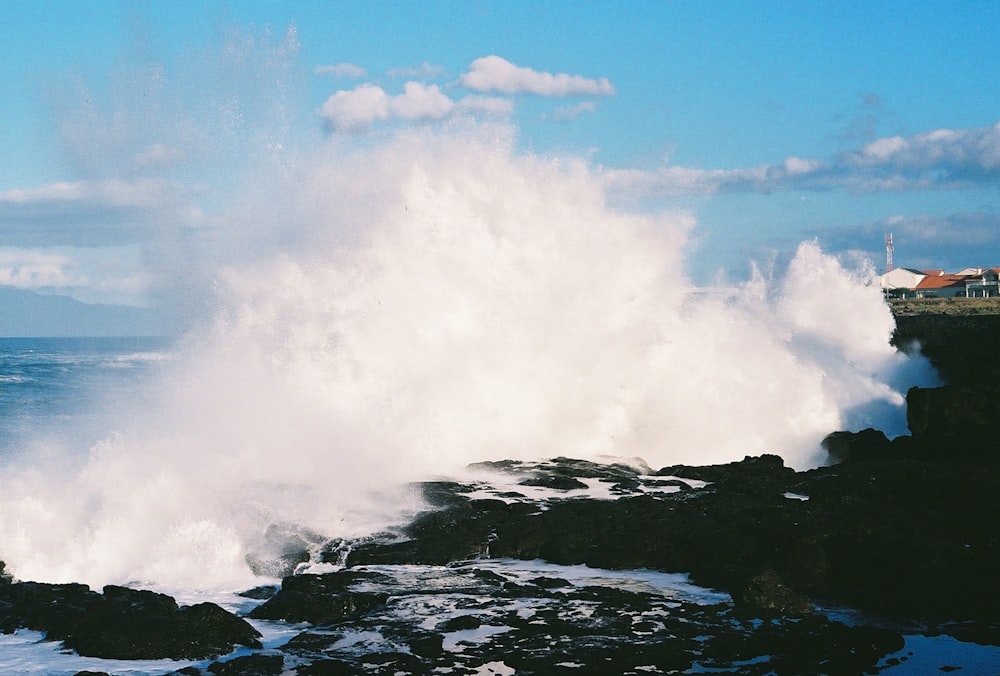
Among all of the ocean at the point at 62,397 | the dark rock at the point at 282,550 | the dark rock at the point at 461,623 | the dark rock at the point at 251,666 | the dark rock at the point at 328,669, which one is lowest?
the dark rock at the point at 328,669

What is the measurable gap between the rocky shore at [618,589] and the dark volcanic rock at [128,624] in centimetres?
2

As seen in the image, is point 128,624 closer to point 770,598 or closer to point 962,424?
point 770,598

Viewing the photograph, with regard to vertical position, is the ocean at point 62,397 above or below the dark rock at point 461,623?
above

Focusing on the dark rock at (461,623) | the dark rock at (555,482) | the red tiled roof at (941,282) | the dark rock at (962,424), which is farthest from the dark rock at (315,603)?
the red tiled roof at (941,282)

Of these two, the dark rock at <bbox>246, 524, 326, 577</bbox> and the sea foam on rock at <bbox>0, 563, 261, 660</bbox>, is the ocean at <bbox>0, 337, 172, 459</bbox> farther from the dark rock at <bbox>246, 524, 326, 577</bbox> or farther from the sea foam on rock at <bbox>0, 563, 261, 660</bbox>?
the sea foam on rock at <bbox>0, 563, 261, 660</bbox>

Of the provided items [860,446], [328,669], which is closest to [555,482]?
[860,446]

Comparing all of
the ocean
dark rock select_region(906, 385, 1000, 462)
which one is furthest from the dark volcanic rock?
dark rock select_region(906, 385, 1000, 462)

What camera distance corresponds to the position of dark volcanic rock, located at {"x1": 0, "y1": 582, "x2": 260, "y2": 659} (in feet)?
33.1

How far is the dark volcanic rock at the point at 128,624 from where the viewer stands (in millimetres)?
10102

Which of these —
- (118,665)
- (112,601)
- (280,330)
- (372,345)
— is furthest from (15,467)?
(118,665)

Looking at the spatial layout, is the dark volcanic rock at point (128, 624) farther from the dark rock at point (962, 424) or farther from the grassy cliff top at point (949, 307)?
the grassy cliff top at point (949, 307)

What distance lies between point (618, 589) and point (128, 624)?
5.48 metres

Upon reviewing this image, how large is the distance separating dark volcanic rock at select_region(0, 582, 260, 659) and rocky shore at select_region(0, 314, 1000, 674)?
22 millimetres

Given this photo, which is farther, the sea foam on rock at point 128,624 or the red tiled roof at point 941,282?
the red tiled roof at point 941,282
